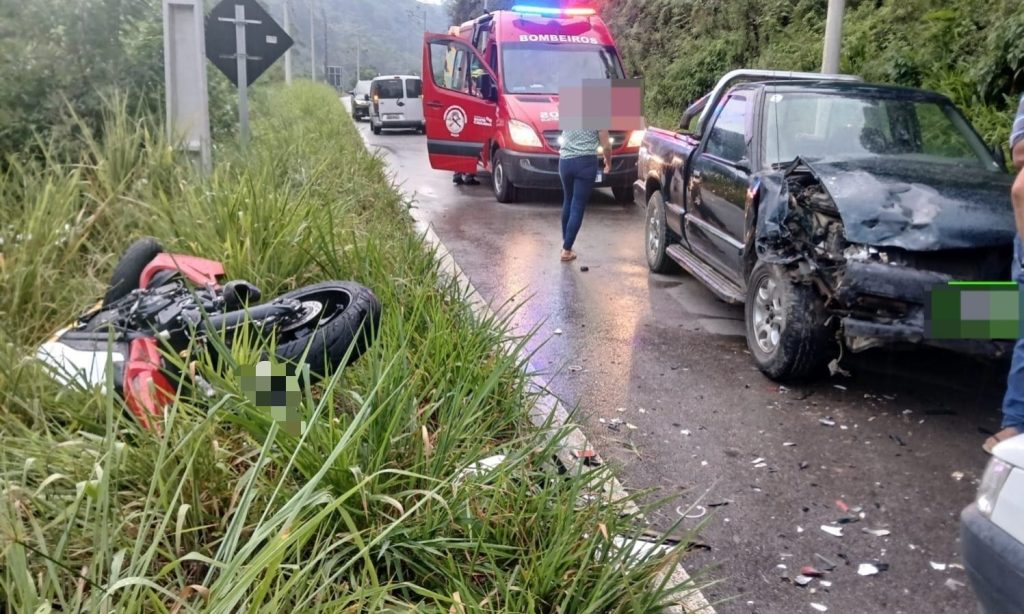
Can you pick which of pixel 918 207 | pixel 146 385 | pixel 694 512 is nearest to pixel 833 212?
pixel 918 207

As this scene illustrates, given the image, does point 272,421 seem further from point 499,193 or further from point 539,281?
point 499,193

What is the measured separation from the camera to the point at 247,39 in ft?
27.5

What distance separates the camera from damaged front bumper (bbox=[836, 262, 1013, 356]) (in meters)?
4.43

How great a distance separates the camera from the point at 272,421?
2.75 metres

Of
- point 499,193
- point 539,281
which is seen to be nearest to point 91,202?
point 539,281

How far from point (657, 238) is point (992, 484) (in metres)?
5.96

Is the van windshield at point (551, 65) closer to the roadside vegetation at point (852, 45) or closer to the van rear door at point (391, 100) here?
the roadside vegetation at point (852, 45)

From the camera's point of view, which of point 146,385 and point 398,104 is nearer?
point 146,385

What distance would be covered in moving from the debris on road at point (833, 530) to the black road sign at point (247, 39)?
22.3ft

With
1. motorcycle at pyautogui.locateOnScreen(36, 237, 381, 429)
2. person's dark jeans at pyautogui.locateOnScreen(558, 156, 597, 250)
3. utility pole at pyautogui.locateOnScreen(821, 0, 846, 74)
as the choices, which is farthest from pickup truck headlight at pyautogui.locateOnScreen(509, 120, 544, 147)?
motorcycle at pyautogui.locateOnScreen(36, 237, 381, 429)

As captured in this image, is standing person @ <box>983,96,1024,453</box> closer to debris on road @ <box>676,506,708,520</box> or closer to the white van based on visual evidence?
debris on road @ <box>676,506,708,520</box>

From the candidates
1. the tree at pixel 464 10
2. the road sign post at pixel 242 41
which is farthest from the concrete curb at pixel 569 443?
the tree at pixel 464 10

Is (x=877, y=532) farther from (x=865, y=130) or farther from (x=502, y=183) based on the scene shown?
(x=502, y=183)

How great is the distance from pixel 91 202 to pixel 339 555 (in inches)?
182
